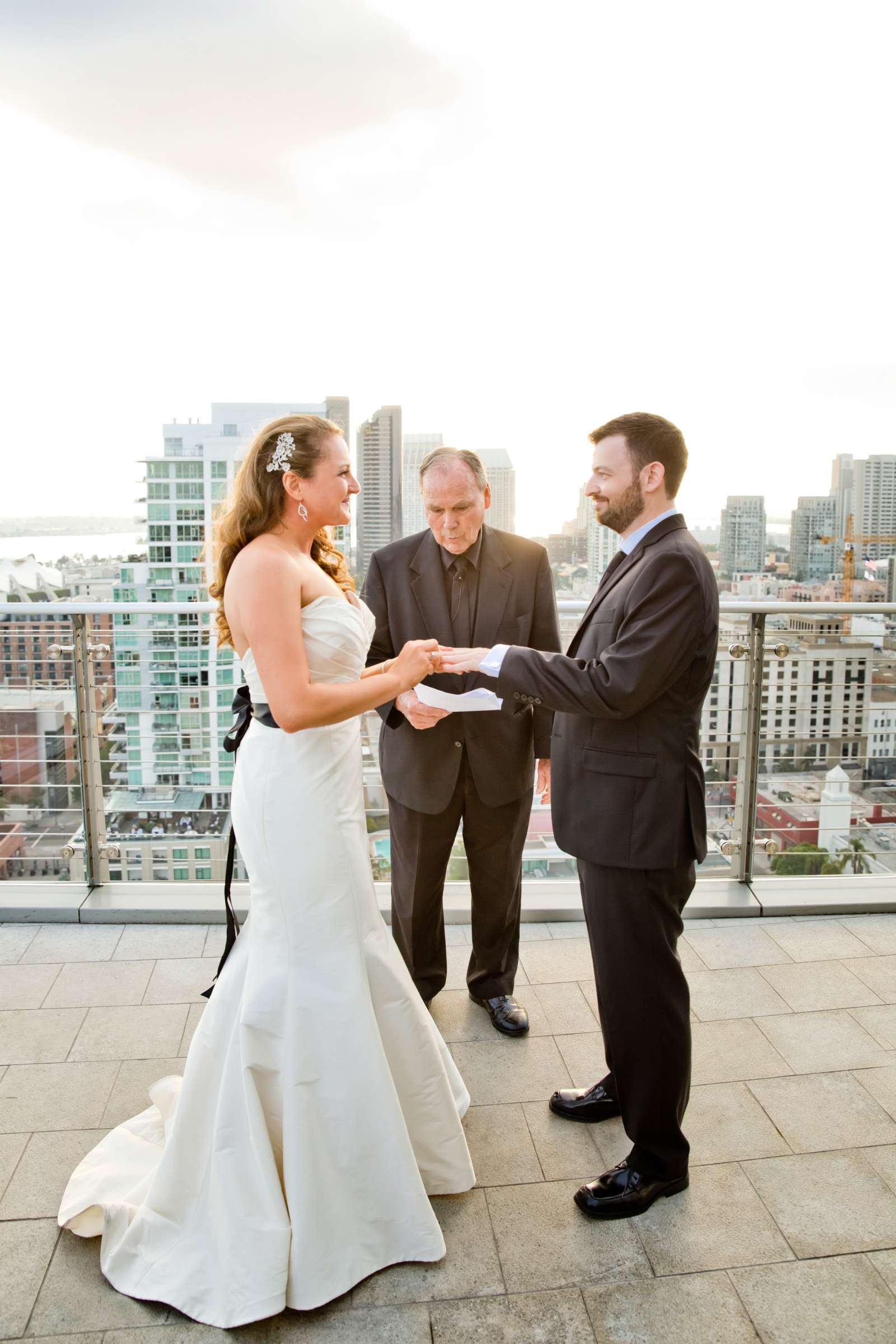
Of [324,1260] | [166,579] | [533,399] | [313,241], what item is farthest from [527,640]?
[533,399]

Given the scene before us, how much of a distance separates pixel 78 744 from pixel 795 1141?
3.04 metres

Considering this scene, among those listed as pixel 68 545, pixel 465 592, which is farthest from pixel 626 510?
pixel 68 545

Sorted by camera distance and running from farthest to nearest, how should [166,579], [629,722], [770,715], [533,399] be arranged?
[533,399] → [166,579] → [770,715] → [629,722]

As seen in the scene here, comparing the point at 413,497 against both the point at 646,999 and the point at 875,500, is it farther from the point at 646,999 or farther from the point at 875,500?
the point at 875,500

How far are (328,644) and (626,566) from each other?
28.2 inches

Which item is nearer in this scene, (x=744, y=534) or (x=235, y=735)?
(x=235, y=735)

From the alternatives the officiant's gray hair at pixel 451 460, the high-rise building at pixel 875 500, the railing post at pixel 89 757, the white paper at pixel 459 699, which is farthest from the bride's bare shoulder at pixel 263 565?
the high-rise building at pixel 875 500

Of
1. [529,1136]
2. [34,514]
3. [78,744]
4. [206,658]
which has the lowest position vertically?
[529,1136]

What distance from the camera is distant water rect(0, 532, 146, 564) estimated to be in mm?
7000

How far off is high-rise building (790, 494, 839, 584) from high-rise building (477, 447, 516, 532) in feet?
36.8

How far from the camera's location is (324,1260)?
172 cm

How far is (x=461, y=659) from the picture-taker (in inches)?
80.6

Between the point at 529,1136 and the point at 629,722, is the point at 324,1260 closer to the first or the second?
the point at 529,1136

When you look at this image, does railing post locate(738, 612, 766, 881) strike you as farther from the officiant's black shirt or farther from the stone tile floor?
the officiant's black shirt
